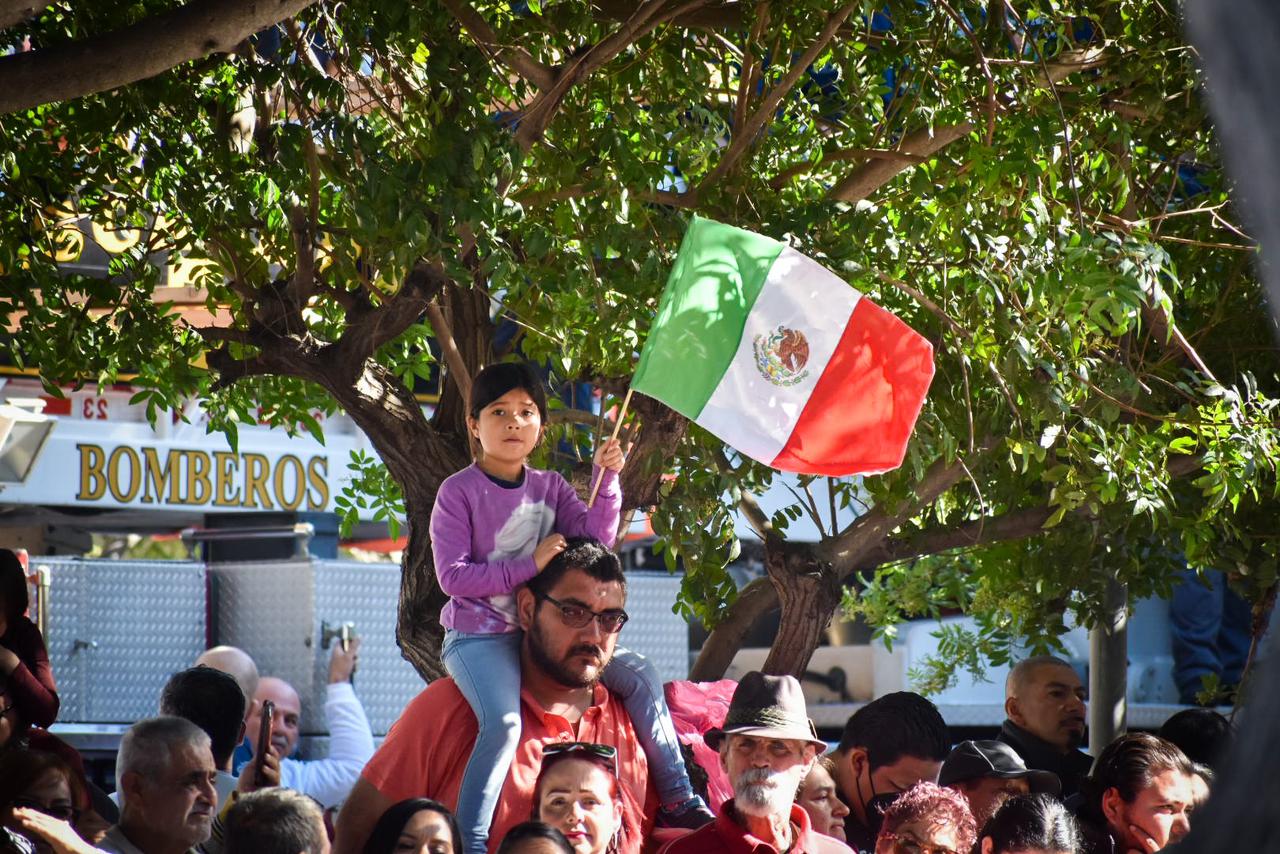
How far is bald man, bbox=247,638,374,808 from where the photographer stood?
7363 mm

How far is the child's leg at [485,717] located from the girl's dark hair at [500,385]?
0.82m

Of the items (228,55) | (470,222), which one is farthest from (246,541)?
(470,222)

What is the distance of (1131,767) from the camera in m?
5.99

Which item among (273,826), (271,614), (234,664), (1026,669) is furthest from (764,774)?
(271,614)

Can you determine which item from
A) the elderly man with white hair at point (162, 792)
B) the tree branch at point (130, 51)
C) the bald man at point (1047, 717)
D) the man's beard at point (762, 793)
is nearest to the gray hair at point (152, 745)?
the elderly man with white hair at point (162, 792)

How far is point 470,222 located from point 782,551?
308 centimetres

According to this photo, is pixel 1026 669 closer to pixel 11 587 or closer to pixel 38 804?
pixel 11 587

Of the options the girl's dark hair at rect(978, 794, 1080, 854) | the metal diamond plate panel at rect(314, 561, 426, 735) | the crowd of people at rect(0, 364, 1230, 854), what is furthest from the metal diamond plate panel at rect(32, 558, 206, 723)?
the girl's dark hair at rect(978, 794, 1080, 854)

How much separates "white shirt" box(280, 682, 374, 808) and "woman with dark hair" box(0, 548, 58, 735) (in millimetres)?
1592

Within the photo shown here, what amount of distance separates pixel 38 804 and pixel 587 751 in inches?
61.6

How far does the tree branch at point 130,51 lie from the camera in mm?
4391

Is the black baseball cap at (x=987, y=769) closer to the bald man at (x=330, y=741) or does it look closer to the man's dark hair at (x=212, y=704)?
the bald man at (x=330, y=741)

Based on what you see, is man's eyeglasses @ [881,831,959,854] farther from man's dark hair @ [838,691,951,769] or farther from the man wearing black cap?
man's dark hair @ [838,691,951,769]

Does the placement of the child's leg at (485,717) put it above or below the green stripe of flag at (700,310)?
below
